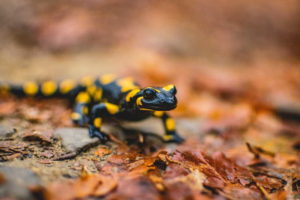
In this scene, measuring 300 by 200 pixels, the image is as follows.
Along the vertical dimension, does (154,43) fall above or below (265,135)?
above

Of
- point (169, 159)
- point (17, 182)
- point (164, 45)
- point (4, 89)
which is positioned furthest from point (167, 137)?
point (164, 45)

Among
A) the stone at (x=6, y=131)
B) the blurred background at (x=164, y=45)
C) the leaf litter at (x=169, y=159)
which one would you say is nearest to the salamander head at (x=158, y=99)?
the leaf litter at (x=169, y=159)

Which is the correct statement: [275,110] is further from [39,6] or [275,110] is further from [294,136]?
[39,6]

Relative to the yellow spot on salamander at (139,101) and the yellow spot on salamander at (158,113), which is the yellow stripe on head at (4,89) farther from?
the yellow spot on salamander at (158,113)

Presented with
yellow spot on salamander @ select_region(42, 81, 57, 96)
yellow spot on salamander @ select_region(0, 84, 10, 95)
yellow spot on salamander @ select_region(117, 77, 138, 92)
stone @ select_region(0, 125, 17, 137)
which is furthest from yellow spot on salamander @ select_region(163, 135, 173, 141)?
yellow spot on salamander @ select_region(0, 84, 10, 95)

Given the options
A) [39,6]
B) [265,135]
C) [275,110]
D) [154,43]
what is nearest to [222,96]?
[275,110]

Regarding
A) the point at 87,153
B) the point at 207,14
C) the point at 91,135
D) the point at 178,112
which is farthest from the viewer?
the point at 207,14

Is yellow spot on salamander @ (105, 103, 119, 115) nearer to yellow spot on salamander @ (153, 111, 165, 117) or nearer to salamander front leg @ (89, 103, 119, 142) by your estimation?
salamander front leg @ (89, 103, 119, 142)
